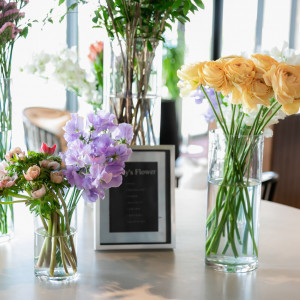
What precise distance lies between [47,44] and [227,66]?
293 cm

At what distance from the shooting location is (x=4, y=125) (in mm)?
1490

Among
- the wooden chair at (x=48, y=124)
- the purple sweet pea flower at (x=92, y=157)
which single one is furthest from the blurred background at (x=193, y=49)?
the purple sweet pea flower at (x=92, y=157)

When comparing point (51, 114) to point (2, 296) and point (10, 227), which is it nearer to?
point (10, 227)

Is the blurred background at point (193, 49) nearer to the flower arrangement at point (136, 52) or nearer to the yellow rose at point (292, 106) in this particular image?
the flower arrangement at point (136, 52)

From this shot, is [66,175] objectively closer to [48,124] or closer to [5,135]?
[5,135]

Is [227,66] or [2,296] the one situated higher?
[227,66]

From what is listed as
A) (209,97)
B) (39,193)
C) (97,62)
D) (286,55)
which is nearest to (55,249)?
(39,193)

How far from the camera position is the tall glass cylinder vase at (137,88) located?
1614mm

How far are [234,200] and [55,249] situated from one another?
41 centimetres

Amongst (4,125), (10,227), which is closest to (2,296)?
(10,227)

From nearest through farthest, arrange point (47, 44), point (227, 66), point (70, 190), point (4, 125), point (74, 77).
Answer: point (227, 66) < point (70, 190) < point (4, 125) < point (74, 77) < point (47, 44)

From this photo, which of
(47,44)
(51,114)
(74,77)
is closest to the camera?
(74,77)

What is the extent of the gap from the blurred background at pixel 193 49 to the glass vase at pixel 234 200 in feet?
0.90

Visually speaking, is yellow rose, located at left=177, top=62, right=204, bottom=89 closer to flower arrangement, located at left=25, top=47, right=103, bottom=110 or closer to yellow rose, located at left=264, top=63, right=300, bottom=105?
yellow rose, located at left=264, top=63, right=300, bottom=105
